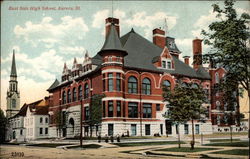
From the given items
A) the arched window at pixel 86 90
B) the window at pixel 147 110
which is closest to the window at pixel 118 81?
the window at pixel 147 110

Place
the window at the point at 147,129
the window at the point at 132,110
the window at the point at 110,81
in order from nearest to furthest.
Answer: the window at the point at 110,81
the window at the point at 132,110
the window at the point at 147,129

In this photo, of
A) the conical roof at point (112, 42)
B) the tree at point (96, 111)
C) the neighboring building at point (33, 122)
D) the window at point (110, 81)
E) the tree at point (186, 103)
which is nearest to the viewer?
the tree at point (186, 103)

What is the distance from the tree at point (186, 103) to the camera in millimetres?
26469

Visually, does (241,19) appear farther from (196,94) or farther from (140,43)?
(140,43)

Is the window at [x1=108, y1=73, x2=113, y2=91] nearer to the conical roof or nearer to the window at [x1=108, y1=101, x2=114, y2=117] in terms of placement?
the window at [x1=108, y1=101, x2=114, y2=117]

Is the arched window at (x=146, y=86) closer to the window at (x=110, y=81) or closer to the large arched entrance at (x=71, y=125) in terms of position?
the window at (x=110, y=81)

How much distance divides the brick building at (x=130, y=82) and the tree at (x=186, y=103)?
12.2m

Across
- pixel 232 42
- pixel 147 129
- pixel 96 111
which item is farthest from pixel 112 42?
pixel 232 42

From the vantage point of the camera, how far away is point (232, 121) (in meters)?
24.7

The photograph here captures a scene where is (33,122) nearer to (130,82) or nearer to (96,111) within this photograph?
(96,111)

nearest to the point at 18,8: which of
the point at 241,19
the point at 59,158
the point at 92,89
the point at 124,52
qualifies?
the point at 59,158

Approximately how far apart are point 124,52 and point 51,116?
19.6 meters

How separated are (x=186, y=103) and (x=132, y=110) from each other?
16546mm

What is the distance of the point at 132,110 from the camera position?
4253cm
